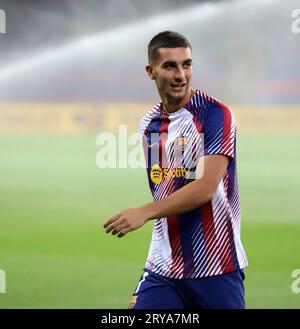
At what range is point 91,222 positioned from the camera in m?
10.9

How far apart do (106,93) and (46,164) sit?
241 cm

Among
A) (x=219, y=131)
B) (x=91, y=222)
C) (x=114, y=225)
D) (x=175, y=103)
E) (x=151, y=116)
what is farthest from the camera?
(x=91, y=222)

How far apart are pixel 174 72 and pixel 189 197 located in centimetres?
54

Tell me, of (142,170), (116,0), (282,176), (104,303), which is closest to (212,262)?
(104,303)

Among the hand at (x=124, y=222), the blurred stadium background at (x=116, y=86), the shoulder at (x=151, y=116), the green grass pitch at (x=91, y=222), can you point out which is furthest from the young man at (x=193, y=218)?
the blurred stadium background at (x=116, y=86)

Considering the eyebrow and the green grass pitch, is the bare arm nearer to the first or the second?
the eyebrow

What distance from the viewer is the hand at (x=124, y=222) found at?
3012mm

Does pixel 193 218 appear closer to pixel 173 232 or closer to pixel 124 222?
pixel 173 232

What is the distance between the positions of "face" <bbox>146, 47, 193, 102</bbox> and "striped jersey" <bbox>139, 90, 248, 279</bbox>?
0.30 feet

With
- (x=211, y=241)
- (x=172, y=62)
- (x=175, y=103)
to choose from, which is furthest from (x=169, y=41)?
(x=211, y=241)

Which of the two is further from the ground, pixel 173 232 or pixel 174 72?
pixel 174 72

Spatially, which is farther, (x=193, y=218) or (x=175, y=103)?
(x=175, y=103)

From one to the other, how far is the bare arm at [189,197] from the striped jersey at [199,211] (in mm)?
63

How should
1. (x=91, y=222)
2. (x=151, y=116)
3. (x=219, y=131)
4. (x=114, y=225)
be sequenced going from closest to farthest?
(x=114, y=225) < (x=219, y=131) < (x=151, y=116) < (x=91, y=222)
